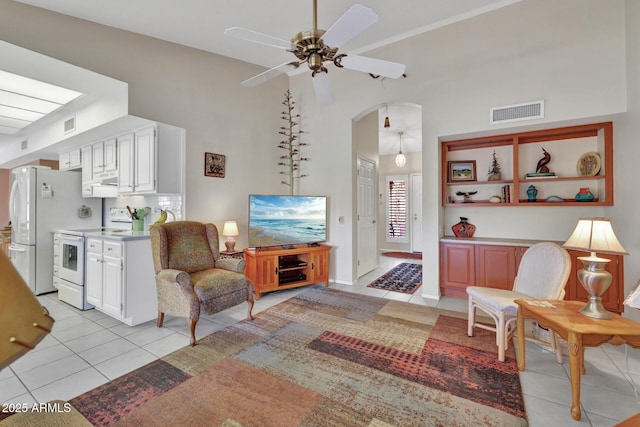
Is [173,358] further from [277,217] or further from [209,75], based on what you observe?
[209,75]

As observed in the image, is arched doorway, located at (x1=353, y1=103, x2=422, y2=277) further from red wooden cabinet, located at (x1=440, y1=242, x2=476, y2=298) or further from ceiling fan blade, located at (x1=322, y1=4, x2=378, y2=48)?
ceiling fan blade, located at (x1=322, y1=4, x2=378, y2=48)

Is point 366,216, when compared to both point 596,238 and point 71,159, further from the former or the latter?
point 71,159

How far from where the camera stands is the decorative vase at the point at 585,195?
326 cm

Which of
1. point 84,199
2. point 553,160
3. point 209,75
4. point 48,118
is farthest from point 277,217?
point 48,118

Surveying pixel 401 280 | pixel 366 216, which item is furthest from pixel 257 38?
pixel 401 280

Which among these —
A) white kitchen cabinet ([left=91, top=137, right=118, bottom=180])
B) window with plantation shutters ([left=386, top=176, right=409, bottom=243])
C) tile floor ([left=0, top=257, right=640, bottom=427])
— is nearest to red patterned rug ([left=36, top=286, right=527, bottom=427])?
tile floor ([left=0, top=257, right=640, bottom=427])

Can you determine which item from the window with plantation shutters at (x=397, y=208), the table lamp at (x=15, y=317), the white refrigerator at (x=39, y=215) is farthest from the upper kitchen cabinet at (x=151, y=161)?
the window with plantation shutters at (x=397, y=208)

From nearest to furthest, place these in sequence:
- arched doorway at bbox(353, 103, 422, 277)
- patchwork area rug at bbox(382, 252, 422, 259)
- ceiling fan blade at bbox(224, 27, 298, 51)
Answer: ceiling fan blade at bbox(224, 27, 298, 51), arched doorway at bbox(353, 103, 422, 277), patchwork area rug at bbox(382, 252, 422, 259)

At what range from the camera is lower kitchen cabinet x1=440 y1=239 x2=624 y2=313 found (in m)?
3.18

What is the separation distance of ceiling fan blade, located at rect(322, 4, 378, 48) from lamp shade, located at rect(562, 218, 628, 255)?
6.66ft

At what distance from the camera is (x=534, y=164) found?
3.72 meters

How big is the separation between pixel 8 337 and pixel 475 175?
456 centimetres

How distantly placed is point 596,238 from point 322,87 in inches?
93.7

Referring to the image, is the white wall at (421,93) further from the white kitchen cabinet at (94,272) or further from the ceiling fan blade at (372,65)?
the ceiling fan blade at (372,65)
